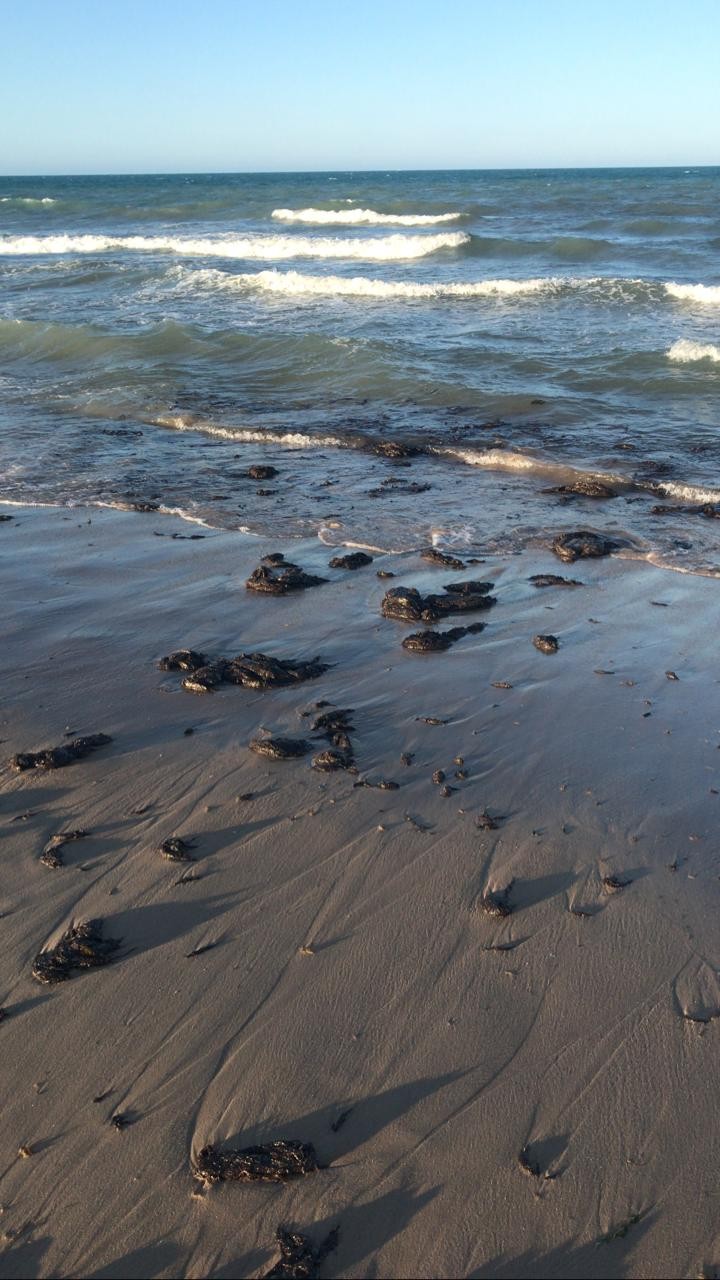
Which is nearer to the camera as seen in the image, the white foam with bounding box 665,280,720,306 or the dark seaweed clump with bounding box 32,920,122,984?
the dark seaweed clump with bounding box 32,920,122,984

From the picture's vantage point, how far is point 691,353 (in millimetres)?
13477

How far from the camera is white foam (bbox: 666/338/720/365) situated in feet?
44.0

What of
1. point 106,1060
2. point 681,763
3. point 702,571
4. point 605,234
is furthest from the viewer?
point 605,234

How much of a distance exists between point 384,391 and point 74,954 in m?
10.3

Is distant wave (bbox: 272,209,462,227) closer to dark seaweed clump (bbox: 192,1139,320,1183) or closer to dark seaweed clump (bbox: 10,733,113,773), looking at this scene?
dark seaweed clump (bbox: 10,733,113,773)

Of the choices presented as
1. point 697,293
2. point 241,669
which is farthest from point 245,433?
point 697,293

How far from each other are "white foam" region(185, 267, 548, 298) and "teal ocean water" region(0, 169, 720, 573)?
9 cm

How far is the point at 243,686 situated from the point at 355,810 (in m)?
1.26

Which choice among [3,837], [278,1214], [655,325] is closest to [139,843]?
[3,837]

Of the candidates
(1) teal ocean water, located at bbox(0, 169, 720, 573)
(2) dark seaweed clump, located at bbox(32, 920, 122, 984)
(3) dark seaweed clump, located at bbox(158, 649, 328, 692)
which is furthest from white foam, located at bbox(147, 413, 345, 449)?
(2) dark seaweed clump, located at bbox(32, 920, 122, 984)

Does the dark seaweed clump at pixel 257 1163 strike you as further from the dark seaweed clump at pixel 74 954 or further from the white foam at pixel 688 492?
the white foam at pixel 688 492

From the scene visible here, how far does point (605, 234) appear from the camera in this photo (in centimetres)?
3081

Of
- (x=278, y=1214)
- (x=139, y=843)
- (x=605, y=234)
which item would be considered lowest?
(x=278, y=1214)

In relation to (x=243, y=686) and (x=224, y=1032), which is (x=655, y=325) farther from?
(x=224, y=1032)
